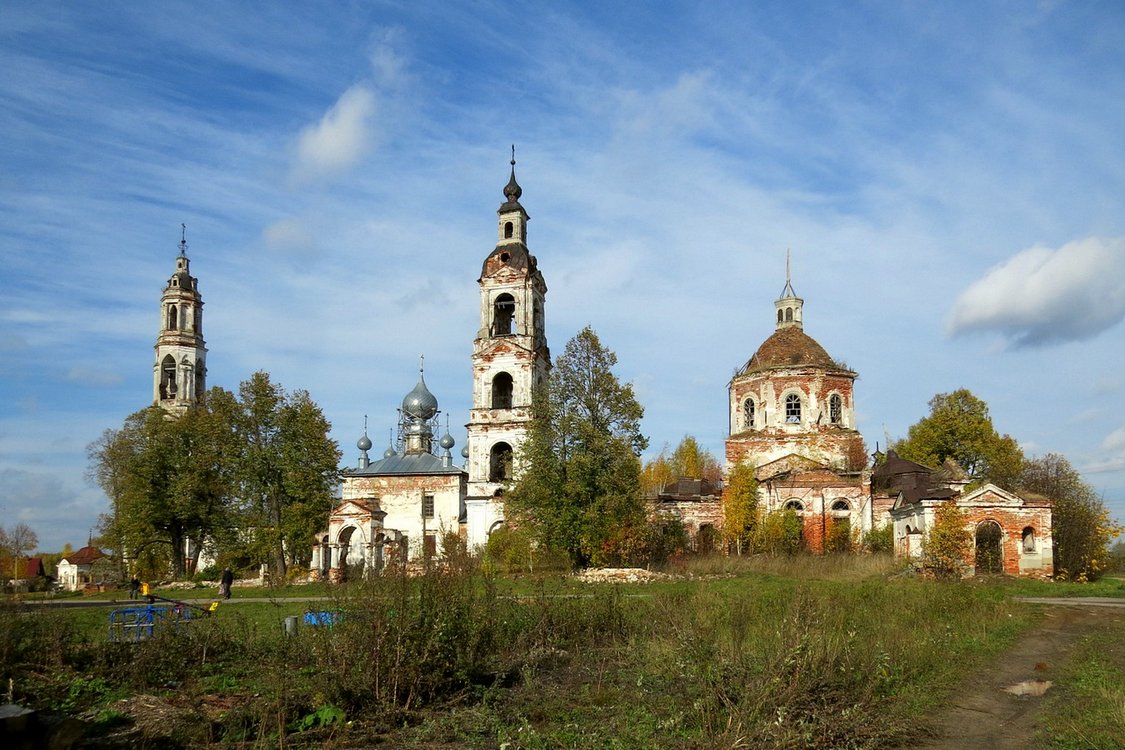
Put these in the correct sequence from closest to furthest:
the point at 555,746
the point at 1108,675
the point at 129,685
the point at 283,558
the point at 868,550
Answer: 1. the point at 555,746
2. the point at 129,685
3. the point at 1108,675
4. the point at 868,550
5. the point at 283,558

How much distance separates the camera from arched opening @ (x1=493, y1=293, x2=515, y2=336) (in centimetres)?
3916

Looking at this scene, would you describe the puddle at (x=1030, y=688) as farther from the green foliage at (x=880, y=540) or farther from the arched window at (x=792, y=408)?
the arched window at (x=792, y=408)

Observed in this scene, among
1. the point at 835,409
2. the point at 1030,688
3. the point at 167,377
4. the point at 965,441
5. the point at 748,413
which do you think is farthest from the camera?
the point at 167,377

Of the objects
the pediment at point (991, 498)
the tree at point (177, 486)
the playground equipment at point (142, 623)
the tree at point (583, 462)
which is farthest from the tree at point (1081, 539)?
the tree at point (177, 486)

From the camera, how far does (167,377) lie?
50.2 meters

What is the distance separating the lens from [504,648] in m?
11.4

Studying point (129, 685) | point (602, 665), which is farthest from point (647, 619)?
point (129, 685)

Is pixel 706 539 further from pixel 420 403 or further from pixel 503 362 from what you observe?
pixel 420 403

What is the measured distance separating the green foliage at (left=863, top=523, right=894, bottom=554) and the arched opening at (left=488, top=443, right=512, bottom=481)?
15541 mm

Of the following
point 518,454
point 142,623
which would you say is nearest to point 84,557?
point 518,454

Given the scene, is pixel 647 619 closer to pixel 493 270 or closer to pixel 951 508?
pixel 951 508

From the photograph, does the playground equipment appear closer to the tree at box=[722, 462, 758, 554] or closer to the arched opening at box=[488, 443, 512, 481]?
the arched opening at box=[488, 443, 512, 481]

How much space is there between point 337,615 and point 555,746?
9.69 feet

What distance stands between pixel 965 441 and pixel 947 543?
71.2 ft
